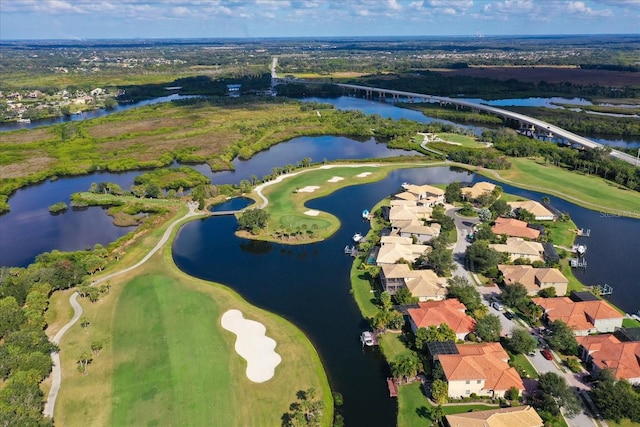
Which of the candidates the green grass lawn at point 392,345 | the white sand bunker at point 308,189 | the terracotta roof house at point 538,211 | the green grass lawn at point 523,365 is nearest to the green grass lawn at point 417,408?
the green grass lawn at point 392,345

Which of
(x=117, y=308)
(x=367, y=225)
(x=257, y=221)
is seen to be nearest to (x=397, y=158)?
(x=367, y=225)

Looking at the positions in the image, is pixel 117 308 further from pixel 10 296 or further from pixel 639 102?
pixel 639 102

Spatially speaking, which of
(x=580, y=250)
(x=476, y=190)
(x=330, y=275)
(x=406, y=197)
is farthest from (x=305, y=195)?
(x=580, y=250)

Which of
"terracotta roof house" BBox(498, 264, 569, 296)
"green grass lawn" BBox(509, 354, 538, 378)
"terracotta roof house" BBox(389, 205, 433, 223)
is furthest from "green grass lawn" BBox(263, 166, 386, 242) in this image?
"green grass lawn" BBox(509, 354, 538, 378)

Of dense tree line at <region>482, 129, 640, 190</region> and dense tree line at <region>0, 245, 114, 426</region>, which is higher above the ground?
dense tree line at <region>482, 129, 640, 190</region>

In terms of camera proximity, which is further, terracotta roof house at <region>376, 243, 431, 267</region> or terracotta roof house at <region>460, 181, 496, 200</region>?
terracotta roof house at <region>460, 181, 496, 200</region>

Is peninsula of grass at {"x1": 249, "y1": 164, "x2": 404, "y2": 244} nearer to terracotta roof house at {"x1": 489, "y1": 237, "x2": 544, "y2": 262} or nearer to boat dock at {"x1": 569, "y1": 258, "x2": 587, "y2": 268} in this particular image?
terracotta roof house at {"x1": 489, "y1": 237, "x2": 544, "y2": 262}

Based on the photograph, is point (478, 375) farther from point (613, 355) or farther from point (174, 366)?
point (174, 366)

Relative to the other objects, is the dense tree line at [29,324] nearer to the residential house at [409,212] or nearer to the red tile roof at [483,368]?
the red tile roof at [483,368]
